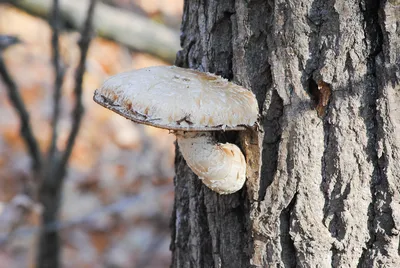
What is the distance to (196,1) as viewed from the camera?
1450 mm

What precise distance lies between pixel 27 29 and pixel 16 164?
229 centimetres

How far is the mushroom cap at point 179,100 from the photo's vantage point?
117 cm

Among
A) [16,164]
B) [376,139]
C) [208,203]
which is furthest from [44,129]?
[376,139]

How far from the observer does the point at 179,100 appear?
46.8 inches

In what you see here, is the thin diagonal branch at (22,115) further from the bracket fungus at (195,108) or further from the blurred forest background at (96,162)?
the bracket fungus at (195,108)

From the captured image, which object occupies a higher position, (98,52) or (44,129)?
(98,52)

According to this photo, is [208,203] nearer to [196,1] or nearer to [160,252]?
[196,1]

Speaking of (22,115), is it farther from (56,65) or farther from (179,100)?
(179,100)

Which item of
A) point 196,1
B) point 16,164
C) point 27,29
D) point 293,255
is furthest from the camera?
point 27,29

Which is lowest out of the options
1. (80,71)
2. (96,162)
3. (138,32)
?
(96,162)

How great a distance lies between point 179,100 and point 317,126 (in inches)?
14.7

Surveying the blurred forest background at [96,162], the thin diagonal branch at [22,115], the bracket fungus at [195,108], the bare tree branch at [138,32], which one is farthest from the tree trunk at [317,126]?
the bare tree branch at [138,32]

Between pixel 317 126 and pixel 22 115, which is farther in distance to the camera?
pixel 22 115

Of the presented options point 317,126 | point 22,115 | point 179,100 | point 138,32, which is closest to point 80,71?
point 22,115
